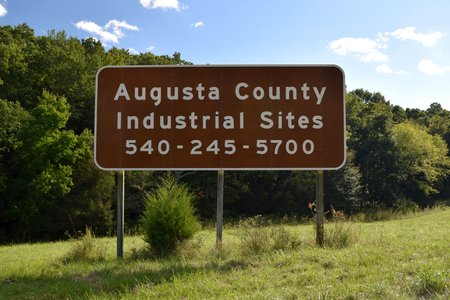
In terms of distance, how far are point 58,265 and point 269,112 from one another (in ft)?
16.4

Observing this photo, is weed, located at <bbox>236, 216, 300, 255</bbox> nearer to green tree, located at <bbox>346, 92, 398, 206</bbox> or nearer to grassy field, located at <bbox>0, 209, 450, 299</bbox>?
grassy field, located at <bbox>0, 209, 450, 299</bbox>

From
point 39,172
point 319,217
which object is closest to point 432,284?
point 319,217

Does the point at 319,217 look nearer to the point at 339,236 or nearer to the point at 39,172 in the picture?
the point at 339,236

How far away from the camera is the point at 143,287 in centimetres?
647

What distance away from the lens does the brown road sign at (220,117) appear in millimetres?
9492

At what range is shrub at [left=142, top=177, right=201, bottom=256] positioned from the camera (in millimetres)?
9445

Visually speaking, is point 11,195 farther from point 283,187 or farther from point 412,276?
point 412,276

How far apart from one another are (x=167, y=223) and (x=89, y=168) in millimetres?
30417

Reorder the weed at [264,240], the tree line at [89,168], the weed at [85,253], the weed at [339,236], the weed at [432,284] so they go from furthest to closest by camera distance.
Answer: the tree line at [89,168]
the weed at [85,253]
the weed at [339,236]
the weed at [264,240]
the weed at [432,284]

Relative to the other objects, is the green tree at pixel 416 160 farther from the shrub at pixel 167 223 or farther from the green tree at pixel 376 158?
the shrub at pixel 167 223

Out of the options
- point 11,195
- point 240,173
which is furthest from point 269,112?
point 240,173

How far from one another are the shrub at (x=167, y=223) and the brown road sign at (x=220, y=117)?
30.4 inches

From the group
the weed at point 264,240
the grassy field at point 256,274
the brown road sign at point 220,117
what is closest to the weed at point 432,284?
the grassy field at point 256,274

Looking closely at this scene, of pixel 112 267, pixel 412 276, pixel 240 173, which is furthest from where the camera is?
pixel 240 173
